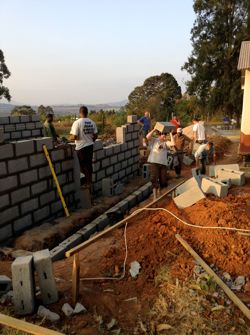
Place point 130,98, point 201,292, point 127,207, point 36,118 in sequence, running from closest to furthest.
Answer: point 201,292
point 127,207
point 36,118
point 130,98

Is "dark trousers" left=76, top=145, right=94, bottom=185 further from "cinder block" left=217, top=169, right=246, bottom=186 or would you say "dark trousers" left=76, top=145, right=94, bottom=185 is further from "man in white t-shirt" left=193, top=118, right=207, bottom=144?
"man in white t-shirt" left=193, top=118, right=207, bottom=144

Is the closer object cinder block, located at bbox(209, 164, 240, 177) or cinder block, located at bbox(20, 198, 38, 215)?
cinder block, located at bbox(20, 198, 38, 215)

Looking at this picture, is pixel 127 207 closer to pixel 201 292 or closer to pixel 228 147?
pixel 201 292

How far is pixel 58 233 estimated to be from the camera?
19.0 feet


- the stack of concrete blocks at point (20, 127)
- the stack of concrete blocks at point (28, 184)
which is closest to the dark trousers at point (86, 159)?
the stack of concrete blocks at point (28, 184)

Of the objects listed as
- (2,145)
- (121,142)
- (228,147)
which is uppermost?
(2,145)

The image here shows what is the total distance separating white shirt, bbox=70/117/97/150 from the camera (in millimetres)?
6770

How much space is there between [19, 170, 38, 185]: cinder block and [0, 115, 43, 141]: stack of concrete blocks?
21.2 feet

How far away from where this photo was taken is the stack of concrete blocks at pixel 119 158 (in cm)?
813

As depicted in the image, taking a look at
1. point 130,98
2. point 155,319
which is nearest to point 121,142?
point 155,319

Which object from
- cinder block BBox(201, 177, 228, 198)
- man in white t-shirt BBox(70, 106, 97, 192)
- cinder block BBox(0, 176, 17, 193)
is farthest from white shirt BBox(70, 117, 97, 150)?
cinder block BBox(201, 177, 228, 198)

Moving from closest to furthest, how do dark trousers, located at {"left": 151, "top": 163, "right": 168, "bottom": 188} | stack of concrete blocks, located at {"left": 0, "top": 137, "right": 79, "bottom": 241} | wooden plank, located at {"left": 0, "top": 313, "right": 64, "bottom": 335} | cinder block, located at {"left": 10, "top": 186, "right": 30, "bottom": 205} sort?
wooden plank, located at {"left": 0, "top": 313, "right": 64, "bottom": 335}, stack of concrete blocks, located at {"left": 0, "top": 137, "right": 79, "bottom": 241}, cinder block, located at {"left": 10, "top": 186, "right": 30, "bottom": 205}, dark trousers, located at {"left": 151, "top": 163, "right": 168, "bottom": 188}

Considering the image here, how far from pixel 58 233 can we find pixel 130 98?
37.5 m

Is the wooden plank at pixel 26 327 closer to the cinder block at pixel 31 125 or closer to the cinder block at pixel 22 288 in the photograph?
the cinder block at pixel 22 288
